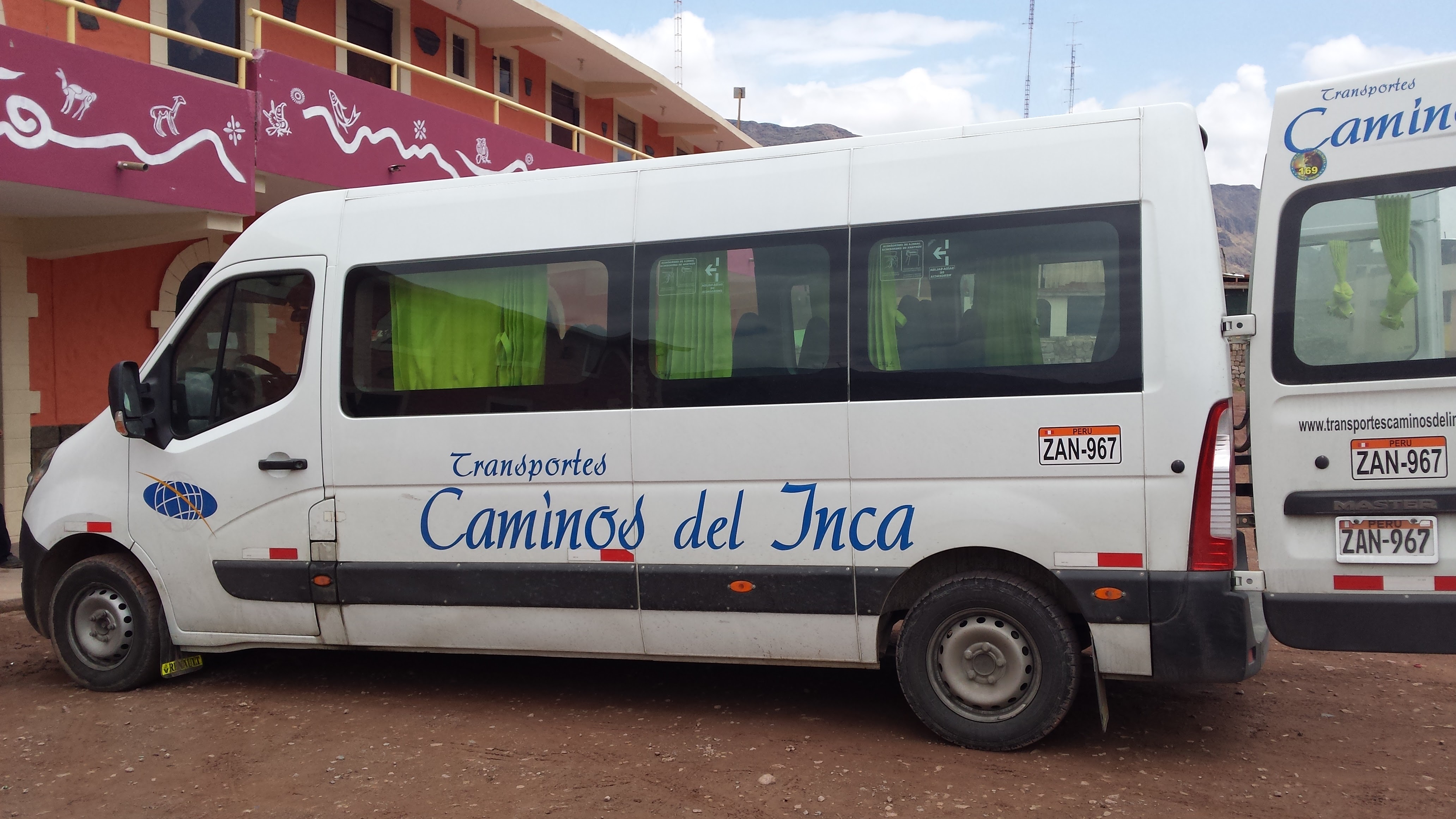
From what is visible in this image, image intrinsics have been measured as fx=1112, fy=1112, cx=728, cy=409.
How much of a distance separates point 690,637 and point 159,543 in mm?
2936

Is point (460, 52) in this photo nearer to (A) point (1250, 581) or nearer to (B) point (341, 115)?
(B) point (341, 115)

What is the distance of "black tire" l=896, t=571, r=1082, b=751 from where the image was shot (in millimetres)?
4527

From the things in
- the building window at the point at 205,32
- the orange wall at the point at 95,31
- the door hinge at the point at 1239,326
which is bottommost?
the door hinge at the point at 1239,326

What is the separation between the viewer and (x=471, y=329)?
17.8ft

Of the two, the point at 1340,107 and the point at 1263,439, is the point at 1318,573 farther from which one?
the point at 1340,107

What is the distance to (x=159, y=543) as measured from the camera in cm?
584

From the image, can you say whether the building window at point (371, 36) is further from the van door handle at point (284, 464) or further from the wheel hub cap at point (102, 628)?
the van door handle at point (284, 464)

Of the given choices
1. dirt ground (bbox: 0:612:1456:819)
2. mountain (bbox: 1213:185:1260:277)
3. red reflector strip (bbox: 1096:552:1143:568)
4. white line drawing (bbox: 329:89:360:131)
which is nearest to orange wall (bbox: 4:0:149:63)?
white line drawing (bbox: 329:89:360:131)

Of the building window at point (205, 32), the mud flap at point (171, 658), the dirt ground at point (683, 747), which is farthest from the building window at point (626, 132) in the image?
the dirt ground at point (683, 747)

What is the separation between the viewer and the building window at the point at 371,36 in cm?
1498

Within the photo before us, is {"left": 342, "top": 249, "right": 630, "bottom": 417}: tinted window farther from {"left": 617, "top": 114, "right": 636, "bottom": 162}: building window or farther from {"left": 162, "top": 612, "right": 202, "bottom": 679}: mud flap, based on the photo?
{"left": 617, "top": 114, "right": 636, "bottom": 162}: building window

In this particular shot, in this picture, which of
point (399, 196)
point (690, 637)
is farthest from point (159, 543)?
point (690, 637)

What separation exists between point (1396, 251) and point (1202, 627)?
1617 mm

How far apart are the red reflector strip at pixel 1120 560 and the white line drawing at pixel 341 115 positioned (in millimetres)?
9456
